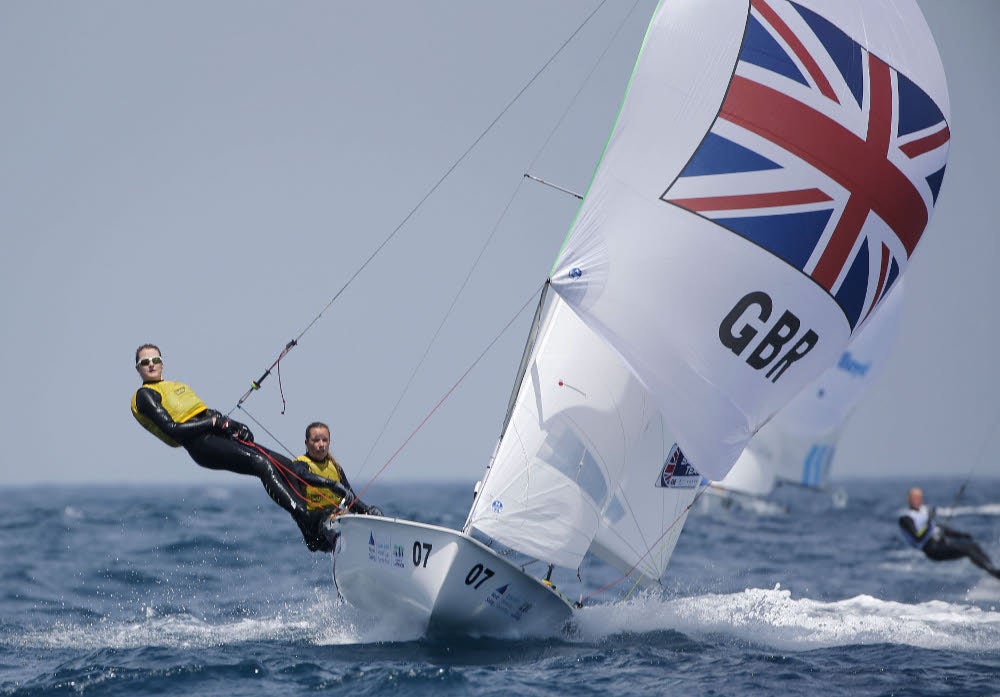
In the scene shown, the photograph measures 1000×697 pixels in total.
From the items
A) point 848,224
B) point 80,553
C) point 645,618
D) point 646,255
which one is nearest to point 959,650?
point 645,618

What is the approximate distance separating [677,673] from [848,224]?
3600 millimetres

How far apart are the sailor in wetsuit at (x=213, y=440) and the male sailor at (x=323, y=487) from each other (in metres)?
0.04

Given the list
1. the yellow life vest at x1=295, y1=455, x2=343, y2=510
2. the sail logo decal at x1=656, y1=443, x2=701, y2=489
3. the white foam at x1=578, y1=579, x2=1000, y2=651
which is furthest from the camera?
the sail logo decal at x1=656, y1=443, x2=701, y2=489

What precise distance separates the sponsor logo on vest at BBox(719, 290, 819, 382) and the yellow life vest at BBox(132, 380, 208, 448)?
4030mm

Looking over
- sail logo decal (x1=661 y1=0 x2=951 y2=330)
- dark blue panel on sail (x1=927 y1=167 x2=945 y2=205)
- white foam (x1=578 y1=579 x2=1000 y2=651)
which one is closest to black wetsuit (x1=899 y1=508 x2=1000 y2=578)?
white foam (x1=578 y1=579 x2=1000 y2=651)

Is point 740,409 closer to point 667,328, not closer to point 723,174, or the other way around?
point 667,328

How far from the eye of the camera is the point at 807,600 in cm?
1255

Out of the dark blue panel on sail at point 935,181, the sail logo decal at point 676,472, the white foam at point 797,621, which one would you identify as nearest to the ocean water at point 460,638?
the white foam at point 797,621

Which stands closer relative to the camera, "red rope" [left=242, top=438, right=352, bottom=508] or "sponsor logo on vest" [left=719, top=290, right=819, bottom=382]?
"sponsor logo on vest" [left=719, top=290, right=819, bottom=382]

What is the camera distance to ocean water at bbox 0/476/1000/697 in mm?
7738

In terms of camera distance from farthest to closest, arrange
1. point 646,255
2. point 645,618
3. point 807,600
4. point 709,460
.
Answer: point 807,600
point 645,618
point 709,460
point 646,255

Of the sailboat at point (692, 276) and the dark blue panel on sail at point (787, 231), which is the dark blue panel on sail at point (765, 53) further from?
the dark blue panel on sail at point (787, 231)

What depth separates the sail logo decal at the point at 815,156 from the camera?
8.77 metres

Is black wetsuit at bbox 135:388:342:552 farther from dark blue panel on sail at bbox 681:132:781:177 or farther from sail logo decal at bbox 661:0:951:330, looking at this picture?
dark blue panel on sail at bbox 681:132:781:177
